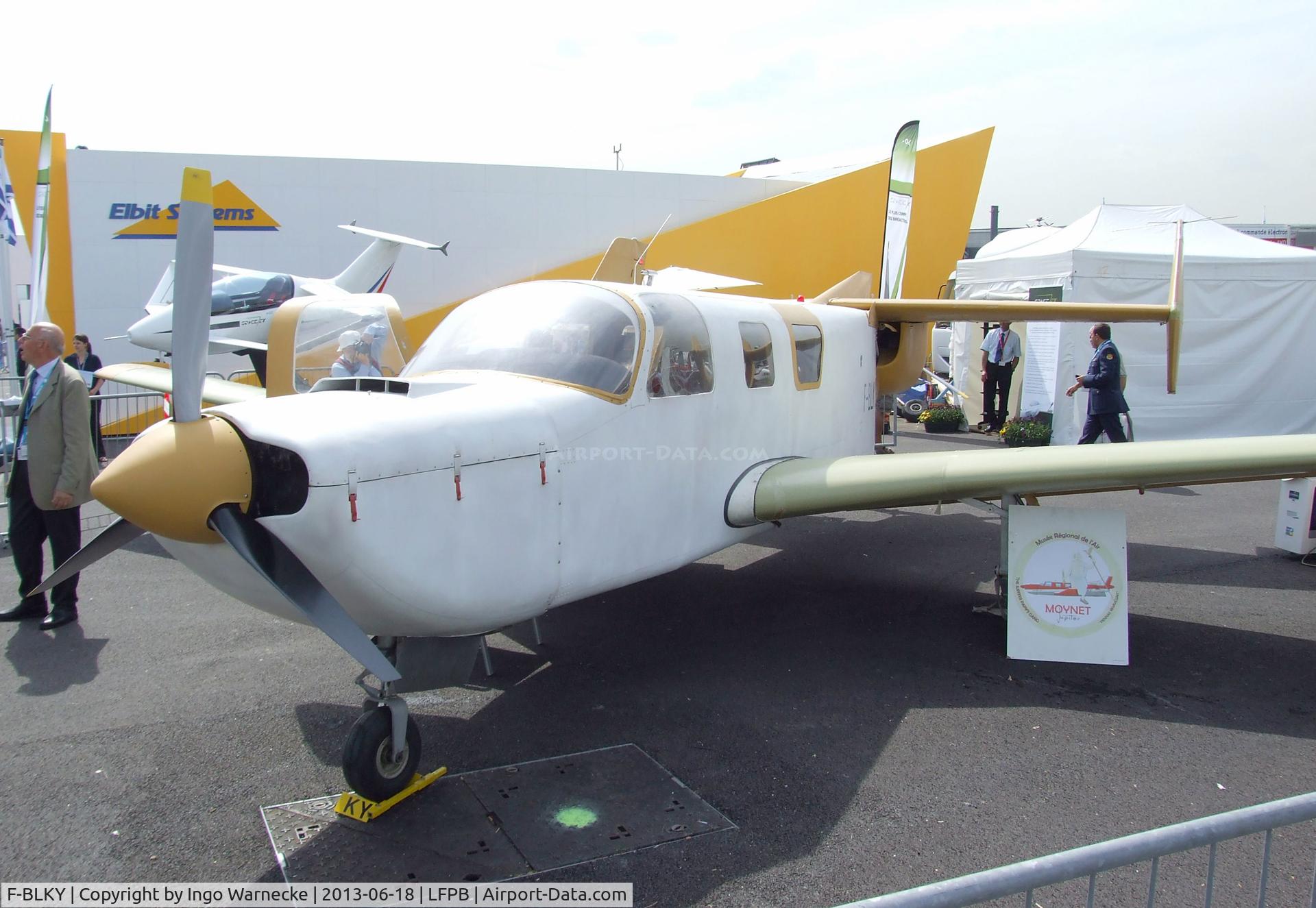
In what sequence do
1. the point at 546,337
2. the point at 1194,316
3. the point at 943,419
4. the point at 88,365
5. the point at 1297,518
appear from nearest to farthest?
the point at 546,337, the point at 1297,518, the point at 88,365, the point at 1194,316, the point at 943,419

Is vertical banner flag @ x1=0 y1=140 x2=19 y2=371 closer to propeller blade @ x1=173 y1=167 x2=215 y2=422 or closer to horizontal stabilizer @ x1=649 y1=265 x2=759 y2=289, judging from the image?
horizontal stabilizer @ x1=649 y1=265 x2=759 y2=289

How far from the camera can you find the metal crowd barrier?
156cm

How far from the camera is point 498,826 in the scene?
338 cm

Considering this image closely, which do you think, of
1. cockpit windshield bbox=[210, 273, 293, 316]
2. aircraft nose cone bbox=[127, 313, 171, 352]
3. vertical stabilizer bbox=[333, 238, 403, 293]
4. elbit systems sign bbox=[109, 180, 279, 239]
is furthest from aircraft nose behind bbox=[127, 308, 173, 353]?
elbit systems sign bbox=[109, 180, 279, 239]

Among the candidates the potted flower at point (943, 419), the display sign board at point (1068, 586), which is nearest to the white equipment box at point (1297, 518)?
the display sign board at point (1068, 586)

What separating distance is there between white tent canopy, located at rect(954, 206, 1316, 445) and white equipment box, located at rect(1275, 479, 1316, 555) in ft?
17.2

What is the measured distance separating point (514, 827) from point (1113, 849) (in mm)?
2293

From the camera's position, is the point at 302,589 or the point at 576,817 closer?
the point at 302,589

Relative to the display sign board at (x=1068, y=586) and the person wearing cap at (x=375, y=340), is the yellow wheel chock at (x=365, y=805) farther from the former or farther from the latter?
the person wearing cap at (x=375, y=340)

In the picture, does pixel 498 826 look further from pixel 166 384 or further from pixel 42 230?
pixel 42 230

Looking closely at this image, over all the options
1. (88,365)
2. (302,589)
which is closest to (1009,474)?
(302,589)

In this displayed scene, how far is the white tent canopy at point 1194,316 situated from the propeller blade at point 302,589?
11614 mm

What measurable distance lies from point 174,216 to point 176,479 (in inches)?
607

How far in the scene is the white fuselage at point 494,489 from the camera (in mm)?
3072
